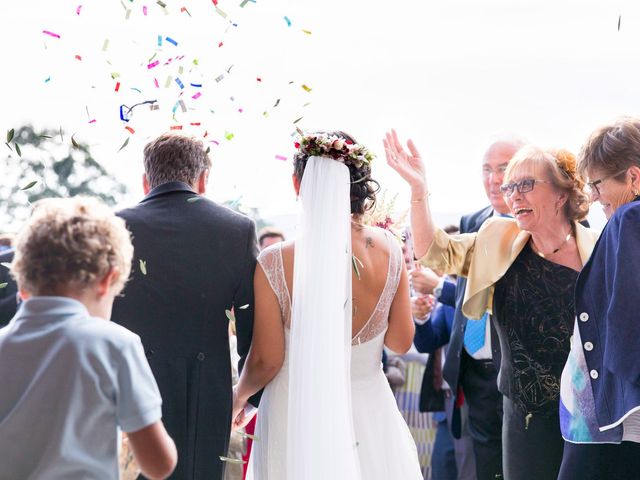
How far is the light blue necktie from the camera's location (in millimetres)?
5523

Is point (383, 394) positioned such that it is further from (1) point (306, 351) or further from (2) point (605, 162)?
(2) point (605, 162)

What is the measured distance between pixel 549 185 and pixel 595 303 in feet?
3.22

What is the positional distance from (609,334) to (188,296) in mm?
1717

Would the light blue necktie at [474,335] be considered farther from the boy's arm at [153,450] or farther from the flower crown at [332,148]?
the boy's arm at [153,450]

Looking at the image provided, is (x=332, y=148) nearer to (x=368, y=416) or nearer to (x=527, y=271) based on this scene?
(x=527, y=271)

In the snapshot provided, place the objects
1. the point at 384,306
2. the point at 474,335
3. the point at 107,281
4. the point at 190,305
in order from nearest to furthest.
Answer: the point at 107,281
the point at 190,305
the point at 384,306
the point at 474,335

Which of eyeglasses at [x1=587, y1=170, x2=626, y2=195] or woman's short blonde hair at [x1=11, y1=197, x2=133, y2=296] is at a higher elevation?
eyeglasses at [x1=587, y1=170, x2=626, y2=195]

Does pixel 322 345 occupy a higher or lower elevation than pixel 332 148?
lower

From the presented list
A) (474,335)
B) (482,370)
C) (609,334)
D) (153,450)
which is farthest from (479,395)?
(153,450)

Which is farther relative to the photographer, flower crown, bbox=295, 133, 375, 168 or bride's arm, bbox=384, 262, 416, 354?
bride's arm, bbox=384, 262, 416, 354

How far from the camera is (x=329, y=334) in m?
4.16

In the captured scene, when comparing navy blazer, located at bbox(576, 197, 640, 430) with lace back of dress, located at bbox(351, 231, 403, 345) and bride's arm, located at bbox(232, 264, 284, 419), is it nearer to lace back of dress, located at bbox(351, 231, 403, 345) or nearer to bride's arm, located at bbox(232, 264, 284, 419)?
lace back of dress, located at bbox(351, 231, 403, 345)

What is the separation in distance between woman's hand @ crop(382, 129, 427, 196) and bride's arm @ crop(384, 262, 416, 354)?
42 cm

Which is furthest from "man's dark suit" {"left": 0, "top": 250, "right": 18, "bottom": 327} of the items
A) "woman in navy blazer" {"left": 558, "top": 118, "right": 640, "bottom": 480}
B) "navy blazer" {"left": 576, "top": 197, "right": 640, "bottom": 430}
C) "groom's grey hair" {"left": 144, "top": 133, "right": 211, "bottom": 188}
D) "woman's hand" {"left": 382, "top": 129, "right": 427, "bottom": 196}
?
"navy blazer" {"left": 576, "top": 197, "right": 640, "bottom": 430}
